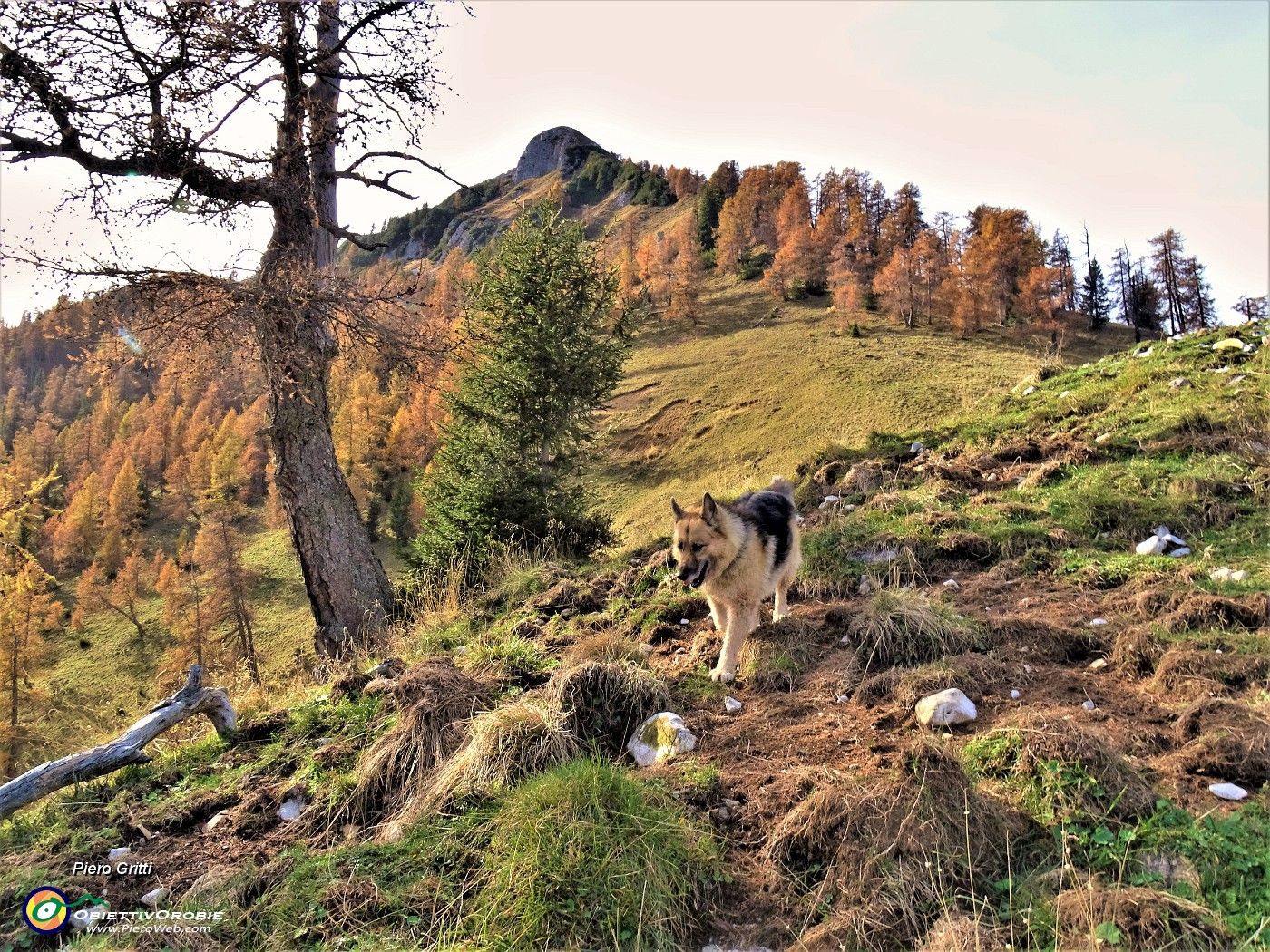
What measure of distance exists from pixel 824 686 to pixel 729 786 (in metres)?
1.40

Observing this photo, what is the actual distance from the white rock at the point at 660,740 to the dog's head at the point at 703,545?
1.32 m

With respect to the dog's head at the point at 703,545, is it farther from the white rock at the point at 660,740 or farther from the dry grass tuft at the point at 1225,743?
the dry grass tuft at the point at 1225,743

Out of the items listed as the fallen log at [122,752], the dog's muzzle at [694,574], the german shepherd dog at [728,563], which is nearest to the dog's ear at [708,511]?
the german shepherd dog at [728,563]

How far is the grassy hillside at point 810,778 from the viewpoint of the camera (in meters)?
2.76

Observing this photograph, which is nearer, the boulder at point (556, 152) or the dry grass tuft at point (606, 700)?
the dry grass tuft at point (606, 700)

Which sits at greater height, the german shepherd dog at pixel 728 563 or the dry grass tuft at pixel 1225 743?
the german shepherd dog at pixel 728 563

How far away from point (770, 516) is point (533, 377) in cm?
1150

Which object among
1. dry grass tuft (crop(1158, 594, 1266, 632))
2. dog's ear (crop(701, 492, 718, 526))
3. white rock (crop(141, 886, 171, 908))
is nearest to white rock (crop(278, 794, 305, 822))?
white rock (crop(141, 886, 171, 908))

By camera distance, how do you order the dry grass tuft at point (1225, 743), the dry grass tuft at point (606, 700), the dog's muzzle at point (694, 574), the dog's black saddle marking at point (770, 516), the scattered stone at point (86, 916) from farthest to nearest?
the dog's black saddle marking at point (770, 516), the dog's muzzle at point (694, 574), the dry grass tuft at point (606, 700), the scattered stone at point (86, 916), the dry grass tuft at point (1225, 743)

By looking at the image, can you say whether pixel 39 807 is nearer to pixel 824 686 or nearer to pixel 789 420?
pixel 824 686

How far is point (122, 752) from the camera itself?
505cm

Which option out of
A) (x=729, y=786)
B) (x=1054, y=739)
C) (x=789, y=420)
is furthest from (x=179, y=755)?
(x=789, y=420)

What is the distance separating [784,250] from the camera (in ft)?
216

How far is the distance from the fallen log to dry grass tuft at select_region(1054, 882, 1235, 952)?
6.01 metres
